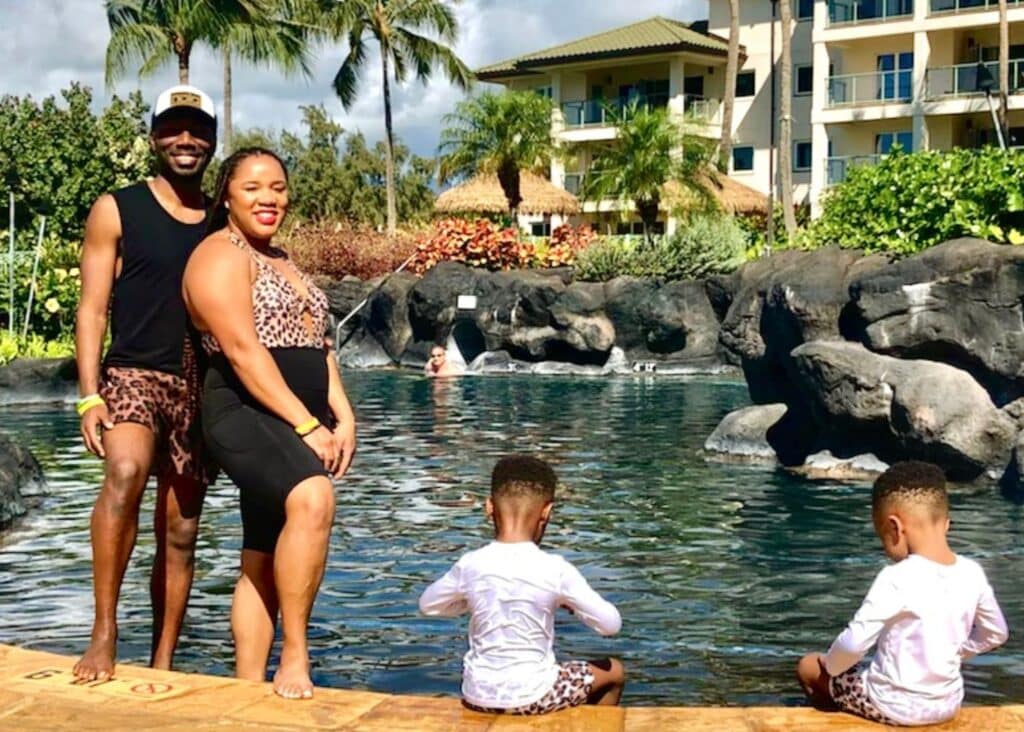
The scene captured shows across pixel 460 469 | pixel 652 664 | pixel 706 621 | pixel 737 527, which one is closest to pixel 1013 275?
pixel 737 527

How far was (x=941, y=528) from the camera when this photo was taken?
14.7 ft

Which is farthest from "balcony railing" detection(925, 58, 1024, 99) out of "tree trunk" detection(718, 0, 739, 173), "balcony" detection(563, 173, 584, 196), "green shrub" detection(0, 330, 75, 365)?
"green shrub" detection(0, 330, 75, 365)

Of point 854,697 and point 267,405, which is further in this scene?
point 267,405

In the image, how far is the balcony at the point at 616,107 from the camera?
54219 millimetres

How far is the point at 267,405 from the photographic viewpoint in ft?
15.6

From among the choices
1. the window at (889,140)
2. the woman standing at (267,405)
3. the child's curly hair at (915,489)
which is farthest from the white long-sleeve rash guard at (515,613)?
the window at (889,140)

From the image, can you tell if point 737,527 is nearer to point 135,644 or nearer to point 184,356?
point 135,644

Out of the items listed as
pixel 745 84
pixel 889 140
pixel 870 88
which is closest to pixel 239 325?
pixel 870 88

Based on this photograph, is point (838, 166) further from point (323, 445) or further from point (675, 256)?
point (323, 445)

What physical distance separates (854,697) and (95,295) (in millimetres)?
2760

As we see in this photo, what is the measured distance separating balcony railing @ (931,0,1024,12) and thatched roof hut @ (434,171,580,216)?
483 inches

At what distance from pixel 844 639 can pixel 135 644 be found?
13.7ft

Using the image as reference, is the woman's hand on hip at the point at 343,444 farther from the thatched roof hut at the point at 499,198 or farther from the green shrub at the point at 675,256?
the thatched roof hut at the point at 499,198

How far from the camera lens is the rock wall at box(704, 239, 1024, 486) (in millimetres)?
13336
